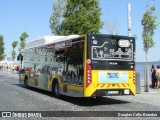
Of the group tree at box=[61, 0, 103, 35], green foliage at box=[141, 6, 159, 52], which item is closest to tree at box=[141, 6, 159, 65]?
green foliage at box=[141, 6, 159, 52]

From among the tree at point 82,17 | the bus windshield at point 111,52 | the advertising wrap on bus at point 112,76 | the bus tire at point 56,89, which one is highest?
the tree at point 82,17

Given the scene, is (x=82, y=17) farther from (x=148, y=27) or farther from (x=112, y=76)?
(x=112, y=76)


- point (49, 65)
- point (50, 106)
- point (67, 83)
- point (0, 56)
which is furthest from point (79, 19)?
point (0, 56)

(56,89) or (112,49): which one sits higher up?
(112,49)

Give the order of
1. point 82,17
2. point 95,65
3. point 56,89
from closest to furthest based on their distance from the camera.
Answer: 1. point 95,65
2. point 56,89
3. point 82,17

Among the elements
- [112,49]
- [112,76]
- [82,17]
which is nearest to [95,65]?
[112,76]

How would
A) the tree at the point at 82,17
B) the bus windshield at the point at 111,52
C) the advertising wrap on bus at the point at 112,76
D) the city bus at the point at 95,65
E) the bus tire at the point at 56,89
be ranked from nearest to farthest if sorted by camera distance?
the city bus at the point at 95,65 → the bus windshield at the point at 111,52 → the advertising wrap on bus at the point at 112,76 → the bus tire at the point at 56,89 → the tree at the point at 82,17

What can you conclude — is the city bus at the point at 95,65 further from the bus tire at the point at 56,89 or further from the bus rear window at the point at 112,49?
the bus tire at the point at 56,89

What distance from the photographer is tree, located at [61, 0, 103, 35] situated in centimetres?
3003

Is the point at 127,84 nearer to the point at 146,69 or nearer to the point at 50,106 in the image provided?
the point at 50,106

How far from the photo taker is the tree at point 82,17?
30.0 metres

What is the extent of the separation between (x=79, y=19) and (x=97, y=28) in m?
1.78

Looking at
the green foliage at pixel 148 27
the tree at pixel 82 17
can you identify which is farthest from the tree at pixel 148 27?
the tree at pixel 82 17

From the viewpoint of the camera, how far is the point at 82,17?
29.9 meters
